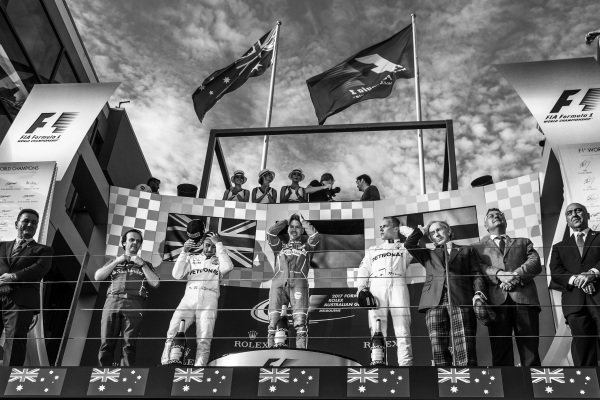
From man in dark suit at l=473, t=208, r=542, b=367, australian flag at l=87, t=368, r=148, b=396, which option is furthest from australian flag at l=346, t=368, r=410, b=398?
australian flag at l=87, t=368, r=148, b=396

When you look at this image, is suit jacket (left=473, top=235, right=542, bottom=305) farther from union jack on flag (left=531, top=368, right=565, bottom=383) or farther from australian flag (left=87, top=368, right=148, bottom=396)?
australian flag (left=87, top=368, right=148, bottom=396)

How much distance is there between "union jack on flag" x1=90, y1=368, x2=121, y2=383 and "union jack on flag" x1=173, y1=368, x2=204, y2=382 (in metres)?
0.36

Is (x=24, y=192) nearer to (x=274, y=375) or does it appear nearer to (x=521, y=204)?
(x=274, y=375)

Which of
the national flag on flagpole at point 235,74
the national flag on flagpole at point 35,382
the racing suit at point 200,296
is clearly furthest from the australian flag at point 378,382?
the national flag on flagpole at point 235,74

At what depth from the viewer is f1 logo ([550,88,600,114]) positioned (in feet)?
19.7

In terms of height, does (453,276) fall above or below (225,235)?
below

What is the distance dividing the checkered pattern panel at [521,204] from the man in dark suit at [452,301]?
6.84 feet

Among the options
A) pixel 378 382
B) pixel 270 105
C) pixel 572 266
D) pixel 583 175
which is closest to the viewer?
pixel 378 382

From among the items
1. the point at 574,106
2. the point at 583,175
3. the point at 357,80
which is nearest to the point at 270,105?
the point at 357,80

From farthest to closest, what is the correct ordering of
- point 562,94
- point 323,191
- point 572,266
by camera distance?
point 323,191
point 562,94
point 572,266

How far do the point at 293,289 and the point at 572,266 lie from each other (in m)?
1.90

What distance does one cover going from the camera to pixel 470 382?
13.0ft

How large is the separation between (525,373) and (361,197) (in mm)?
3600

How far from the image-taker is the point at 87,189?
716 centimetres
